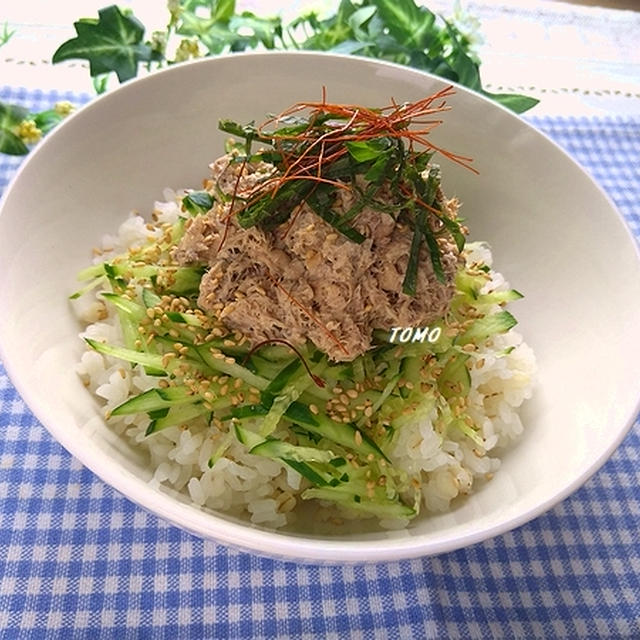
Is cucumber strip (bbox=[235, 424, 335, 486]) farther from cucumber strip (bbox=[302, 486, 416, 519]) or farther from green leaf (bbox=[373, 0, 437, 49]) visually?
green leaf (bbox=[373, 0, 437, 49])

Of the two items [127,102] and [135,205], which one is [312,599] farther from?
[127,102]

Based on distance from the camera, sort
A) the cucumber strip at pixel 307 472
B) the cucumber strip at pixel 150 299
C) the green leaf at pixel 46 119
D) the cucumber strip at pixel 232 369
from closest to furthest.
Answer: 1. the cucumber strip at pixel 307 472
2. the cucumber strip at pixel 232 369
3. the cucumber strip at pixel 150 299
4. the green leaf at pixel 46 119

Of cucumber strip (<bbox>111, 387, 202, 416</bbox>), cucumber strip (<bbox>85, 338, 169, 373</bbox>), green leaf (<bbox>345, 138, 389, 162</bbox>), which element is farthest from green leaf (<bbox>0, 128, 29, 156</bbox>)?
green leaf (<bbox>345, 138, 389, 162</bbox>)

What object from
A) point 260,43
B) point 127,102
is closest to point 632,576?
point 127,102

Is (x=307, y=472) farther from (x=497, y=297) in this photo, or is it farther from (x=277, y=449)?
(x=497, y=297)

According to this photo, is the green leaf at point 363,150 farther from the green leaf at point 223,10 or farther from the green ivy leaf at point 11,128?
the green leaf at point 223,10

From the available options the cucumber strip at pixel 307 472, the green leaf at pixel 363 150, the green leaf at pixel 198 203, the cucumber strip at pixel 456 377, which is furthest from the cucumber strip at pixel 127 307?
the cucumber strip at pixel 456 377
